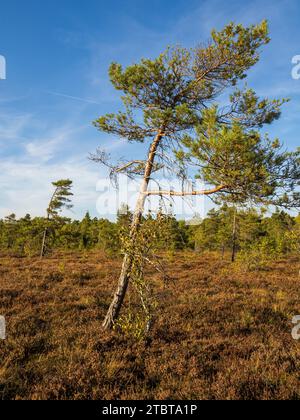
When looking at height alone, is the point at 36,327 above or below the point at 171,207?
below

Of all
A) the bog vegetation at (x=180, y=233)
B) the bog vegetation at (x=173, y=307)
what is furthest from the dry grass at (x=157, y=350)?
the bog vegetation at (x=180, y=233)

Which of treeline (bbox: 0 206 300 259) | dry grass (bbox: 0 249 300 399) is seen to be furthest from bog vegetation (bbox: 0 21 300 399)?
treeline (bbox: 0 206 300 259)

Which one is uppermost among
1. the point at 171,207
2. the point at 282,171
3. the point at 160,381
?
the point at 282,171

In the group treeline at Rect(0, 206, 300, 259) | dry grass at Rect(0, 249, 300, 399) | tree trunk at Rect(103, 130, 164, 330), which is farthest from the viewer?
treeline at Rect(0, 206, 300, 259)

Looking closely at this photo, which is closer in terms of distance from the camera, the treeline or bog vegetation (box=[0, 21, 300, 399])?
bog vegetation (box=[0, 21, 300, 399])

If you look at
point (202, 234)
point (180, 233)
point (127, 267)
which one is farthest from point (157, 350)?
point (202, 234)

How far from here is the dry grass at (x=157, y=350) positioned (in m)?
5.21

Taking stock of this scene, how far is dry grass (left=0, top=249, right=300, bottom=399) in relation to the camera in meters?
5.21

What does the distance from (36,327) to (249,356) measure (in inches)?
244

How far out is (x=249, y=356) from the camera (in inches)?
272

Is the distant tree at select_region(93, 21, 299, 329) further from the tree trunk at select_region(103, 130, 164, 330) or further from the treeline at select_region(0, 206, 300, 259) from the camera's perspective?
the treeline at select_region(0, 206, 300, 259)
